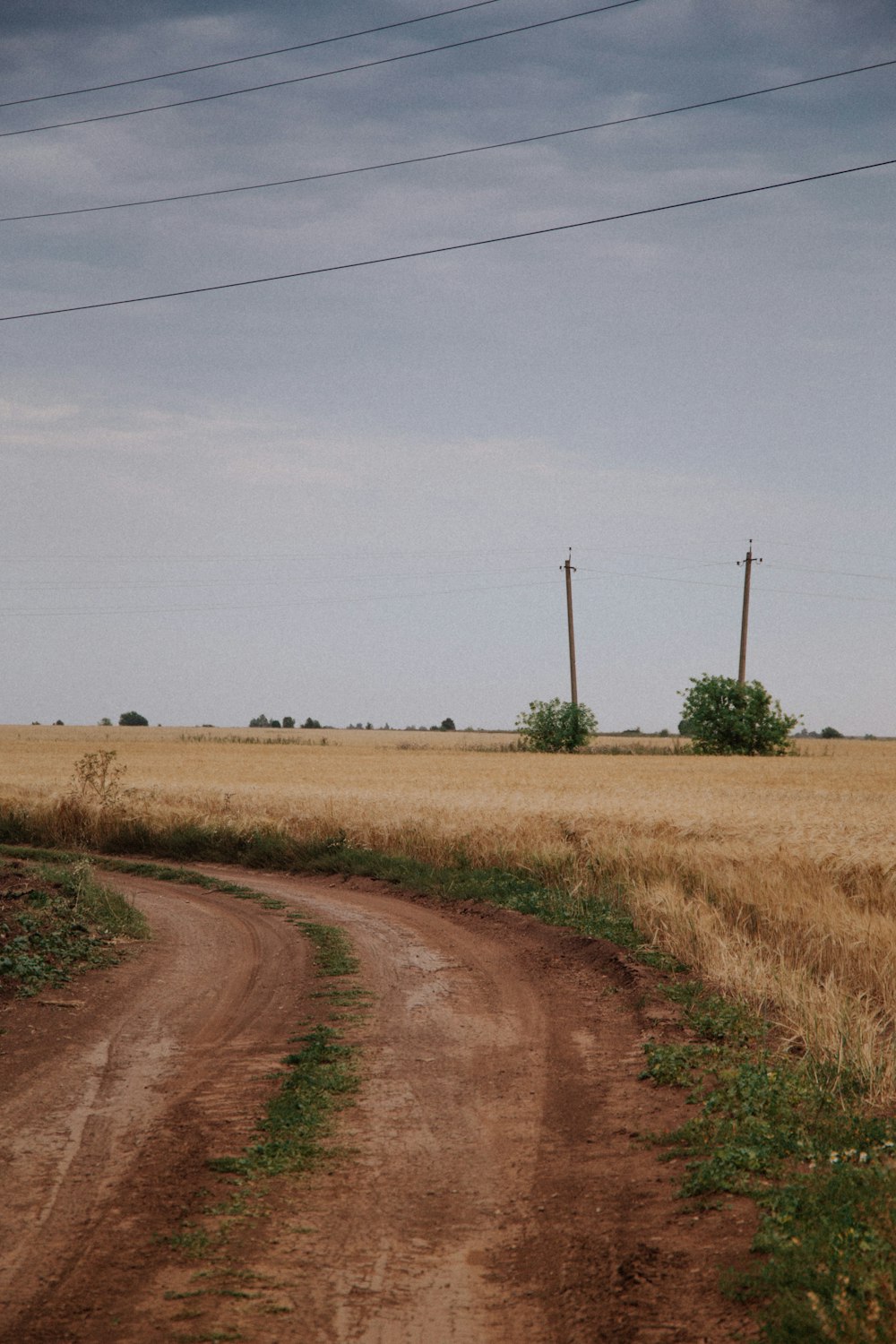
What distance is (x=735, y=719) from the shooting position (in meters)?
70.6

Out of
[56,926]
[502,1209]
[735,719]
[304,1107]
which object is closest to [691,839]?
[56,926]

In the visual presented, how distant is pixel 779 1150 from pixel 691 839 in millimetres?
14844

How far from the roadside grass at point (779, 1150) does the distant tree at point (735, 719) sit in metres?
62.5

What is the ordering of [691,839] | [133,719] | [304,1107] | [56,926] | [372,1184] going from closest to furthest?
[372,1184] → [304,1107] → [56,926] → [691,839] → [133,719]

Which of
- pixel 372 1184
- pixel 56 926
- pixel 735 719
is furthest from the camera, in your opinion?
pixel 735 719

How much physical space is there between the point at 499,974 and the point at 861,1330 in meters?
7.45

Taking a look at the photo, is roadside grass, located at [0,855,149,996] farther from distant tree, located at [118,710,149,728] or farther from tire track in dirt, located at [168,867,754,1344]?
distant tree, located at [118,710,149,728]

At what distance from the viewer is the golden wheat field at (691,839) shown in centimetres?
964

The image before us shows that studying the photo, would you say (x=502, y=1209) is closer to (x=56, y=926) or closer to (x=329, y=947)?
(x=329, y=947)

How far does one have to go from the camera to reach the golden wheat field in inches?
380

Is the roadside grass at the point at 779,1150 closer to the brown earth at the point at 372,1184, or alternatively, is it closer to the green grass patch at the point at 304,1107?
the green grass patch at the point at 304,1107

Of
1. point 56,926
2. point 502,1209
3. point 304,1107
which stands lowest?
point 502,1209

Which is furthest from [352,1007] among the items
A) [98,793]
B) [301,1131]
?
[98,793]

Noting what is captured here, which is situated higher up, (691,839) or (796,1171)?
(691,839)
